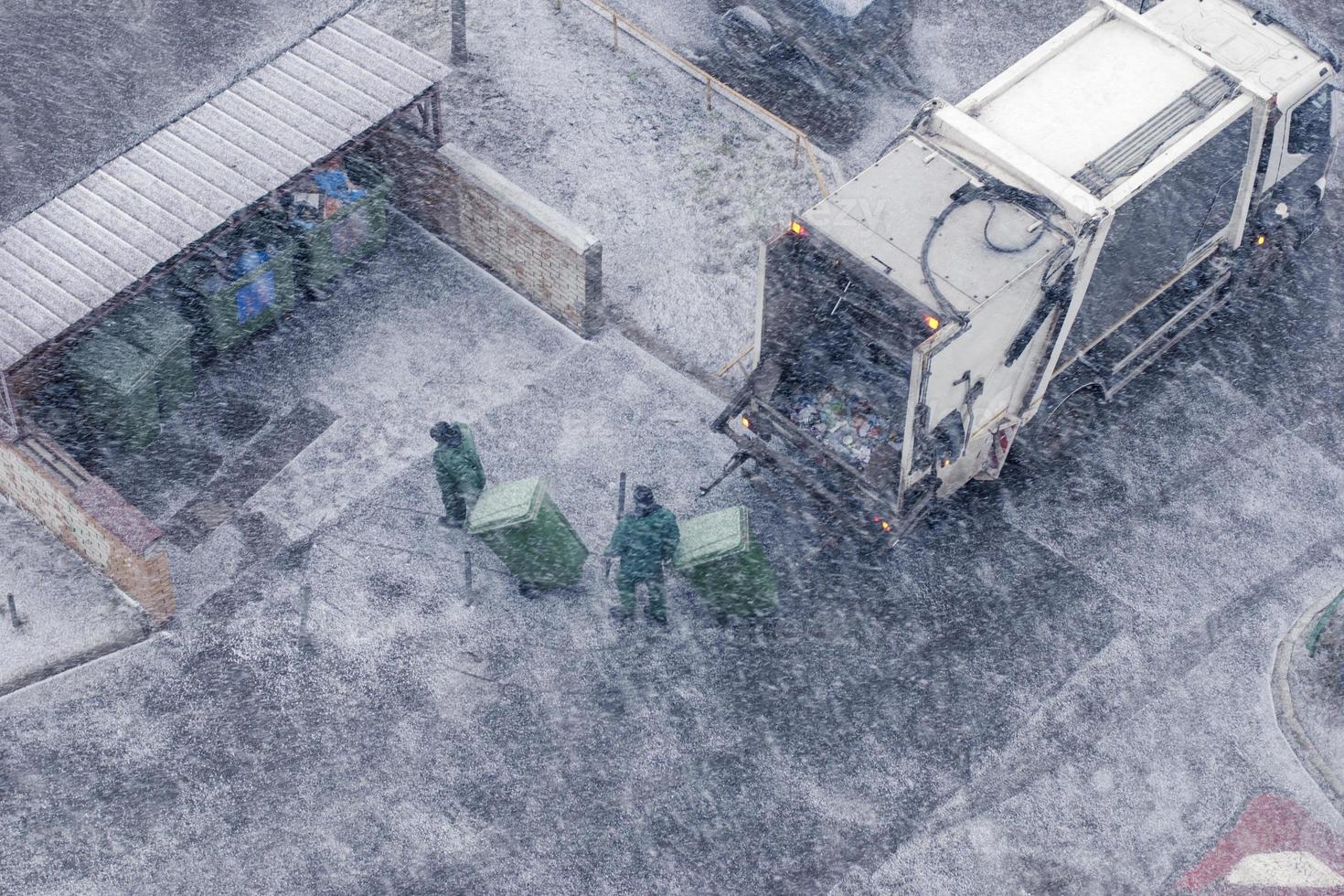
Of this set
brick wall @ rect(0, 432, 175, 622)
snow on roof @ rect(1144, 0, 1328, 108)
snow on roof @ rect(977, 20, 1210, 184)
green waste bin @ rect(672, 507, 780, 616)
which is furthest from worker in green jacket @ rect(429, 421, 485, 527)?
snow on roof @ rect(1144, 0, 1328, 108)

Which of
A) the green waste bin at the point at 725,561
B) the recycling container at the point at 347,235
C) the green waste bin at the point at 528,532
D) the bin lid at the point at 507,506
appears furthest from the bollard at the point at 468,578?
the recycling container at the point at 347,235

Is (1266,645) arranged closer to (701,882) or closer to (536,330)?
(701,882)

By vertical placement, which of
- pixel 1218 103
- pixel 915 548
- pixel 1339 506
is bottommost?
pixel 915 548

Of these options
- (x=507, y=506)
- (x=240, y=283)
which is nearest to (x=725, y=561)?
(x=507, y=506)

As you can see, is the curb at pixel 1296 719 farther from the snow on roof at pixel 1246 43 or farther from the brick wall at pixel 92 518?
the brick wall at pixel 92 518

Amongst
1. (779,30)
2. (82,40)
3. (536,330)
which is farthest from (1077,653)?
(82,40)

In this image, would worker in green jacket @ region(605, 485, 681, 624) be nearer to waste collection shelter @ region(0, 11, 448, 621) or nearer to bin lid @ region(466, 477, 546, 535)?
bin lid @ region(466, 477, 546, 535)
